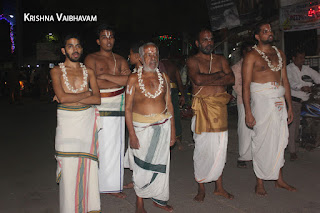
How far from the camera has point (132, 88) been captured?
15.8 feet

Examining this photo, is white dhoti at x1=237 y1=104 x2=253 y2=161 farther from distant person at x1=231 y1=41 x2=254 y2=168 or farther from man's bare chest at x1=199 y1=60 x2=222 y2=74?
man's bare chest at x1=199 y1=60 x2=222 y2=74

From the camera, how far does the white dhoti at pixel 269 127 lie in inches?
217

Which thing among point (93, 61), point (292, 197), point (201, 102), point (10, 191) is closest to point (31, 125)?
point (10, 191)

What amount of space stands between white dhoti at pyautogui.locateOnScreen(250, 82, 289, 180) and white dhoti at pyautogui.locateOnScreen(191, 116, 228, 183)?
1.82 feet

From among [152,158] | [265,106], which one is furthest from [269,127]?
[152,158]

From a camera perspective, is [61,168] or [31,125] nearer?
[61,168]

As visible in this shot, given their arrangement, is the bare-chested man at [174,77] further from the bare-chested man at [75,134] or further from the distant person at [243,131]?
the bare-chested man at [75,134]

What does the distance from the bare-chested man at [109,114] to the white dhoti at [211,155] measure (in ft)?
3.77

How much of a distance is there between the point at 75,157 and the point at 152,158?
3.06 feet

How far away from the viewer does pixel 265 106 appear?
5523mm

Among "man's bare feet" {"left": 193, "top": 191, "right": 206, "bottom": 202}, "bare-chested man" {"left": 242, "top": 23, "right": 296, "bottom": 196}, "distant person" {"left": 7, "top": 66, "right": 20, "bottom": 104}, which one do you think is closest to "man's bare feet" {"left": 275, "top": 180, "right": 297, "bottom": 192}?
"bare-chested man" {"left": 242, "top": 23, "right": 296, "bottom": 196}

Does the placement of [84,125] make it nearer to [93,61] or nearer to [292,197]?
[93,61]

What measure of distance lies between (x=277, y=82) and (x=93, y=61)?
2.60 m

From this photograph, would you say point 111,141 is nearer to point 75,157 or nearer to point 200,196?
point 75,157
